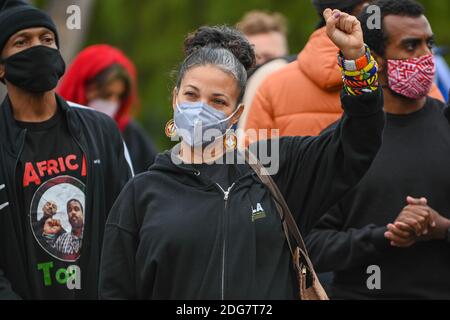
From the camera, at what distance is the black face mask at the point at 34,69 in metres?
5.97

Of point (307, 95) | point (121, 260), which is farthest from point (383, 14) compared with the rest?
point (121, 260)

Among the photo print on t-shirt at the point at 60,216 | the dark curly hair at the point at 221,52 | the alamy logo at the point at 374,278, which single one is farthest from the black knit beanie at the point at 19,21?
the alamy logo at the point at 374,278

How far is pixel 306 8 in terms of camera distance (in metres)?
15.1

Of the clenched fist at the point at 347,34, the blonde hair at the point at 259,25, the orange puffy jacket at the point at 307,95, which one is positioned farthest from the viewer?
the blonde hair at the point at 259,25

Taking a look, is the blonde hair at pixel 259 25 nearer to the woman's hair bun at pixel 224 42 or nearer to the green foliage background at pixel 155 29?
the woman's hair bun at pixel 224 42

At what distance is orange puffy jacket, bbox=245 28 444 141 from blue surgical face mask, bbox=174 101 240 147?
4.47 ft

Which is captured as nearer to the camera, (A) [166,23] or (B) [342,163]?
(B) [342,163]

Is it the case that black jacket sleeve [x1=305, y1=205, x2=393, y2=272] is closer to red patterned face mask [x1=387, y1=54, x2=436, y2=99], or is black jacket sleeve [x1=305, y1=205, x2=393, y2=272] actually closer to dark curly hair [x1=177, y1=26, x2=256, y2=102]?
red patterned face mask [x1=387, y1=54, x2=436, y2=99]

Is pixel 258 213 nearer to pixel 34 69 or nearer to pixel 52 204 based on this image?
pixel 52 204

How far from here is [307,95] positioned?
651 centimetres
